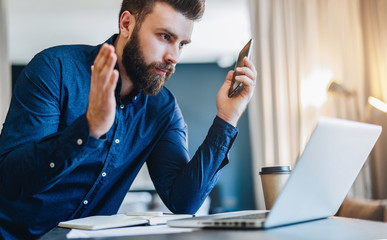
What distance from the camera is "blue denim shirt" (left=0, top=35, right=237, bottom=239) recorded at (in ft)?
3.02

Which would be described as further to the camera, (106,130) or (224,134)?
(224,134)

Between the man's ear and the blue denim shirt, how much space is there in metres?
0.15

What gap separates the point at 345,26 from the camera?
Result: 3578mm

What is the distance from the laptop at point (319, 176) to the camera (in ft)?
2.13

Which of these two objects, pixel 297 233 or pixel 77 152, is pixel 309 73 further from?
pixel 297 233

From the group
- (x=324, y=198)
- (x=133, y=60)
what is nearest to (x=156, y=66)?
(x=133, y=60)

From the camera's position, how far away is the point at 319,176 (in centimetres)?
72

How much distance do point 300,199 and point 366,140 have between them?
0.20 m

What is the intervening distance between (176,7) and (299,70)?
2.50 meters

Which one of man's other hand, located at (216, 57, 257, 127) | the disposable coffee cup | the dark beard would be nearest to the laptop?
the disposable coffee cup

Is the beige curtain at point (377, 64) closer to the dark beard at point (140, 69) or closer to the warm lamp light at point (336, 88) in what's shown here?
the warm lamp light at point (336, 88)

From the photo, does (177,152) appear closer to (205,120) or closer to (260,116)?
(260,116)

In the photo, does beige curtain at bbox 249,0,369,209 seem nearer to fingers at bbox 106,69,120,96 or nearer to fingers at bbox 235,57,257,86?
fingers at bbox 235,57,257,86

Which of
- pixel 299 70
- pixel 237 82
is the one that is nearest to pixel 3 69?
pixel 299 70
